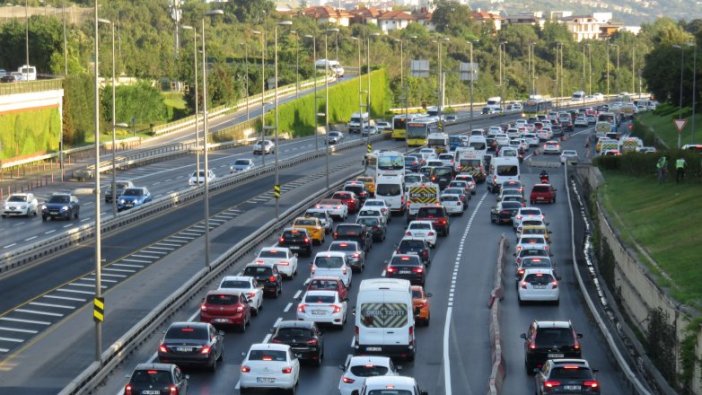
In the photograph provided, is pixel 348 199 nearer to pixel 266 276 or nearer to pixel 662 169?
pixel 662 169

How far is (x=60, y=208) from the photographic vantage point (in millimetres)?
73938

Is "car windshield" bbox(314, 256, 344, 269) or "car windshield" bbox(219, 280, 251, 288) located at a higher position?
"car windshield" bbox(219, 280, 251, 288)

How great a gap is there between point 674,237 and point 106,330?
69.2ft

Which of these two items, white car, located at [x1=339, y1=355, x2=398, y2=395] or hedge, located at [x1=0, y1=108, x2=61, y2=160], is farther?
hedge, located at [x1=0, y1=108, x2=61, y2=160]

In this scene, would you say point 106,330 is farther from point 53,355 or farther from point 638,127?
point 638,127

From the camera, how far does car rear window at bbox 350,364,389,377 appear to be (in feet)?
115

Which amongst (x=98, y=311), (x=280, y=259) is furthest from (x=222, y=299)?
(x=280, y=259)

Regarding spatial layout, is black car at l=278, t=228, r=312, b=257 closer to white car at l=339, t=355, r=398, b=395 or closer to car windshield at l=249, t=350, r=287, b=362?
car windshield at l=249, t=350, r=287, b=362

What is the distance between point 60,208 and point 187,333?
3712 centimetres

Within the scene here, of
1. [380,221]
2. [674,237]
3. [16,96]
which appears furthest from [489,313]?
[16,96]

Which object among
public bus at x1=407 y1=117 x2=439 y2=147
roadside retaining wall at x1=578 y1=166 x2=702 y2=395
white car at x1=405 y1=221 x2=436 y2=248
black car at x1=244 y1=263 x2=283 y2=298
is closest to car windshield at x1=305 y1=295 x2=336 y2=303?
black car at x1=244 y1=263 x2=283 y2=298

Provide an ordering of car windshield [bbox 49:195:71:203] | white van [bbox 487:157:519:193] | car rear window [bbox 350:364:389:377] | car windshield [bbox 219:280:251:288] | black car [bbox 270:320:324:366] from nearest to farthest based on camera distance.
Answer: car rear window [bbox 350:364:389:377], black car [bbox 270:320:324:366], car windshield [bbox 219:280:251:288], car windshield [bbox 49:195:71:203], white van [bbox 487:157:519:193]

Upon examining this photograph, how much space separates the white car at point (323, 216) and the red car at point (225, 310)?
24.4 metres

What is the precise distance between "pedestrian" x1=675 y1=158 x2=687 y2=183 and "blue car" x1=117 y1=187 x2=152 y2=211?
1097 inches
